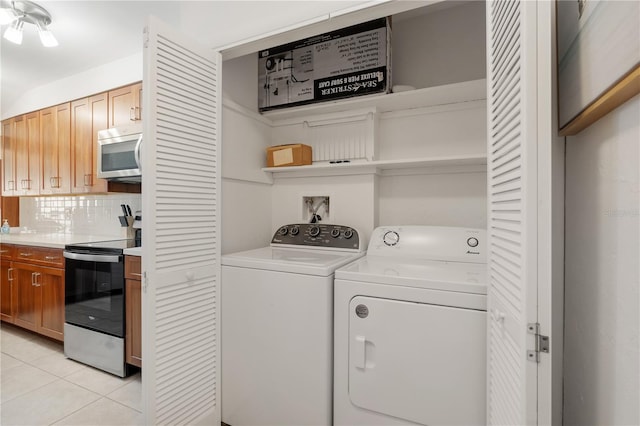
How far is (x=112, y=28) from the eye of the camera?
2.44m

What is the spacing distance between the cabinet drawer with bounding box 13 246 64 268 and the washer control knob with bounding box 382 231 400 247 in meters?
2.79

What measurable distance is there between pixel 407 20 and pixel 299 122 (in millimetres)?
1040

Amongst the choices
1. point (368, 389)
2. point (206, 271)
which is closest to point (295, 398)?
point (368, 389)

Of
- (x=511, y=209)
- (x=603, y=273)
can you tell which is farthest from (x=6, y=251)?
(x=603, y=273)

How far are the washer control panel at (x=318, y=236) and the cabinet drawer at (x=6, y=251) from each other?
3.02 metres

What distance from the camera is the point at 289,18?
145cm

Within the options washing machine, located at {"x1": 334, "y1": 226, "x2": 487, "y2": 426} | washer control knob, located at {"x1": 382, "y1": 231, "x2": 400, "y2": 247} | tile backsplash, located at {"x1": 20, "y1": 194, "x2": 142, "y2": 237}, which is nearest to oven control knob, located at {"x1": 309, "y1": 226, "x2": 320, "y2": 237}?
washer control knob, located at {"x1": 382, "y1": 231, "x2": 400, "y2": 247}

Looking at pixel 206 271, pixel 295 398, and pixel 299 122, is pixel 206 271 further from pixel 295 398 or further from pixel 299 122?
pixel 299 122

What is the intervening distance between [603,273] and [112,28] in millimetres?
3353

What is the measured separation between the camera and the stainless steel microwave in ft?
8.22

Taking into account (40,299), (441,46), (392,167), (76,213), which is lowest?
(40,299)

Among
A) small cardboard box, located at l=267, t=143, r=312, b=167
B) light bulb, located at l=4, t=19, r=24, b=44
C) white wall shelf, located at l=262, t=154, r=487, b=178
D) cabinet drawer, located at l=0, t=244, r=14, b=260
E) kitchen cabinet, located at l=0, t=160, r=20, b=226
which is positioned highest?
light bulb, located at l=4, t=19, r=24, b=44

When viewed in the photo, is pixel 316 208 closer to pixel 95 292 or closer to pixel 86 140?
pixel 95 292

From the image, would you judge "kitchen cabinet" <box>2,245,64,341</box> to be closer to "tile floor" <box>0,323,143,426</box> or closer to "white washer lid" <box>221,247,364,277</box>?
"tile floor" <box>0,323,143,426</box>
